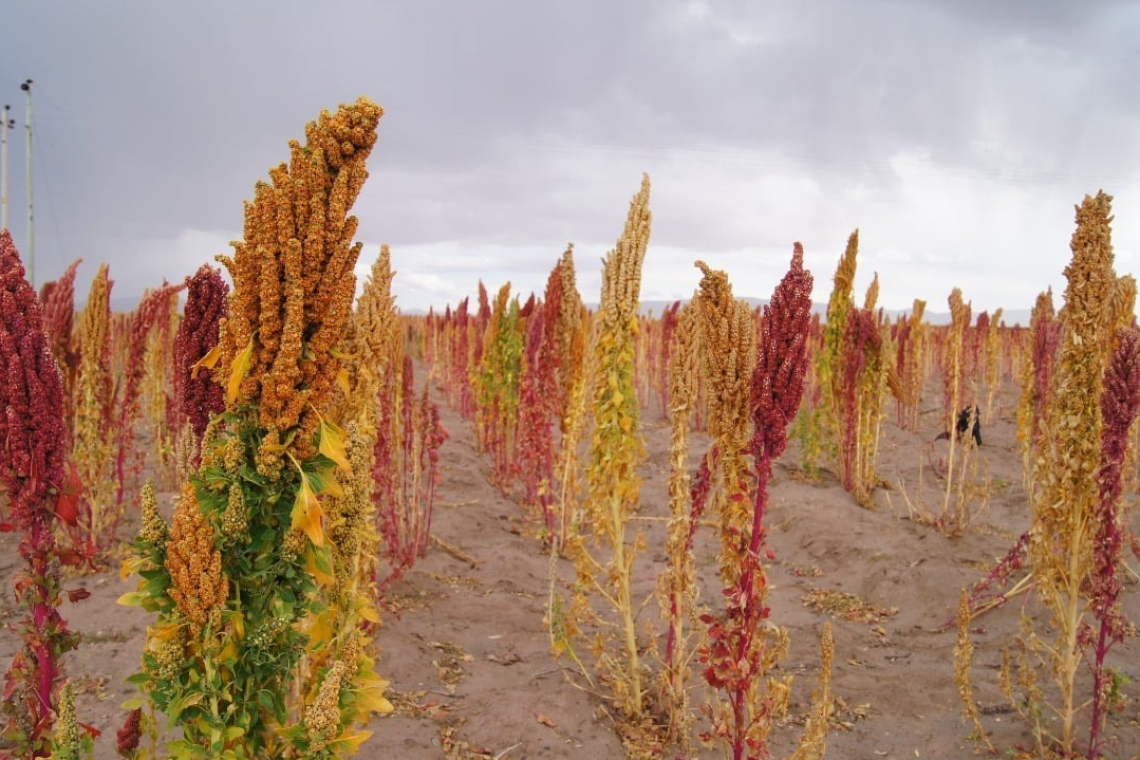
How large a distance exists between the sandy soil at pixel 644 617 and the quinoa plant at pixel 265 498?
1.97 metres

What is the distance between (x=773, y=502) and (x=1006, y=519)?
266 centimetres

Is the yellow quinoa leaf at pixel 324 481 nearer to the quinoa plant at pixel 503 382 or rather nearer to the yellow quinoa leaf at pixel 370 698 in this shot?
the yellow quinoa leaf at pixel 370 698

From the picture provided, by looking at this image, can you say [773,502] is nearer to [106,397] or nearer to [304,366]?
[106,397]

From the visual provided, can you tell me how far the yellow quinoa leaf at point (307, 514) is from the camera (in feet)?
5.59

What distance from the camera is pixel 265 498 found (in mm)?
1825

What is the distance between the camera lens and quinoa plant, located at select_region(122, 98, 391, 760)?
5.70 feet

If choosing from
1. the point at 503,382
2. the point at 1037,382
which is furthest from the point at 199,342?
the point at 1037,382

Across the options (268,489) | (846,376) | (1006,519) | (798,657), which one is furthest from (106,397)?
(1006,519)

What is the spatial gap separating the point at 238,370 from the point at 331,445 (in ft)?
0.90

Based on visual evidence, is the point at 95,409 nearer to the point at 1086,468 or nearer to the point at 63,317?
the point at 63,317

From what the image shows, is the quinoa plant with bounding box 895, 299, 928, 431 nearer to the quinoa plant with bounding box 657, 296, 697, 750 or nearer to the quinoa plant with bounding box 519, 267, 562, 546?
the quinoa plant with bounding box 519, 267, 562, 546

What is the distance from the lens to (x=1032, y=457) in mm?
8914

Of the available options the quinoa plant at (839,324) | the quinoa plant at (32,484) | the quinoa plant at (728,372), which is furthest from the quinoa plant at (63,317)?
the quinoa plant at (839,324)

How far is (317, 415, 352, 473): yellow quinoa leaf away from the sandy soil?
2.15m
